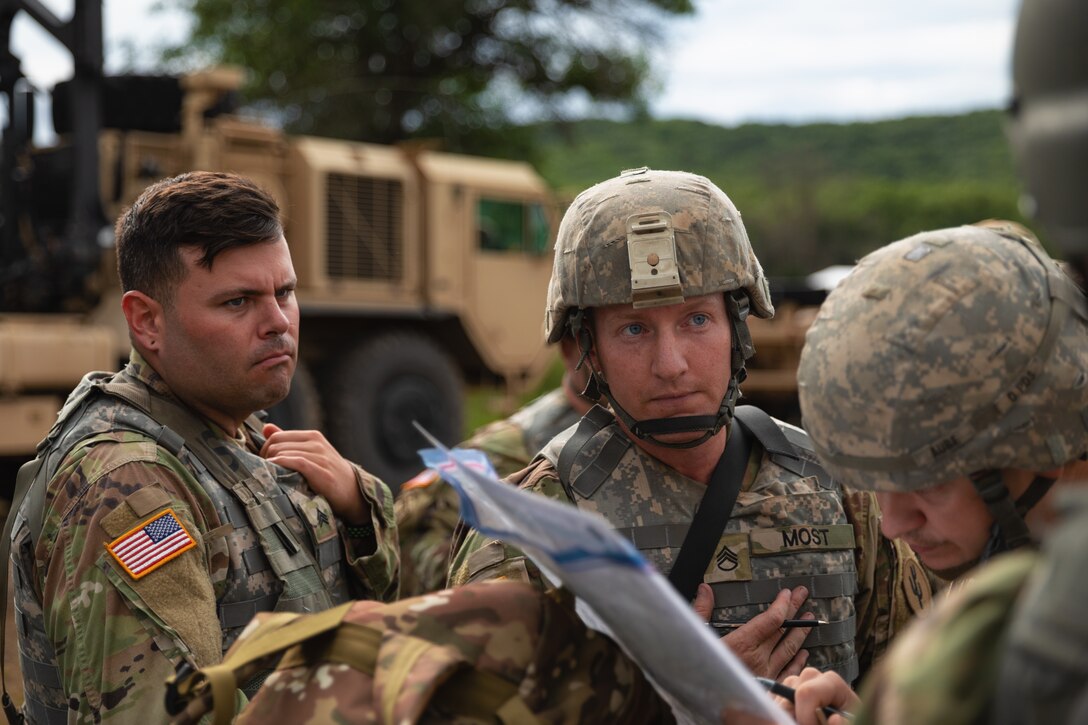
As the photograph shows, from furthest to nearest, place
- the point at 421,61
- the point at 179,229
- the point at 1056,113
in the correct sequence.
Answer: the point at 421,61
the point at 179,229
the point at 1056,113

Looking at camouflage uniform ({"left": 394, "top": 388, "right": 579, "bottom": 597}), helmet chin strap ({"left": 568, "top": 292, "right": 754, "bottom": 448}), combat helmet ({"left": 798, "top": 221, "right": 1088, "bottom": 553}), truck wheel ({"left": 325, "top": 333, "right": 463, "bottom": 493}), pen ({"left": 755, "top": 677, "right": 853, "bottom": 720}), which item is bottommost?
A: truck wheel ({"left": 325, "top": 333, "right": 463, "bottom": 493})

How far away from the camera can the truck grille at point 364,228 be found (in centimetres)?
1255

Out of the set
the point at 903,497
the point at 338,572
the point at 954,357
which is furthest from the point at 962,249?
the point at 338,572

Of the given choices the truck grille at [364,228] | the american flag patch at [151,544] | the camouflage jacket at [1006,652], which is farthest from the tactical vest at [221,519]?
the truck grille at [364,228]

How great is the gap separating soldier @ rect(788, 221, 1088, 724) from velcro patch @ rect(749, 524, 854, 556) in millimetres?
795

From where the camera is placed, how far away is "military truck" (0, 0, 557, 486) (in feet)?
33.1

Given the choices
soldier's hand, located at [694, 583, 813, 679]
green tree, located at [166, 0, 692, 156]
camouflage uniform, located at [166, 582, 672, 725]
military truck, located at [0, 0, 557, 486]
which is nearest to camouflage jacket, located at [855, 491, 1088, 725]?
camouflage uniform, located at [166, 582, 672, 725]

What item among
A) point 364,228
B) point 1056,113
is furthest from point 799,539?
point 364,228

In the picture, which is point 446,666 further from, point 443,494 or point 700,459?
point 443,494

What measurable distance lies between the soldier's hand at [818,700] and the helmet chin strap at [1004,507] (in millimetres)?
259

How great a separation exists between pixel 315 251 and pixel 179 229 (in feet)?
31.6

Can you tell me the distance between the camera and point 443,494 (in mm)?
4699

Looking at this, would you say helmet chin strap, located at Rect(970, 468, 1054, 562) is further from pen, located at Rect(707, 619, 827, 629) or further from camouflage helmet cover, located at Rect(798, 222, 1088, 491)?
pen, located at Rect(707, 619, 827, 629)

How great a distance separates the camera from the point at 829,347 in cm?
165
